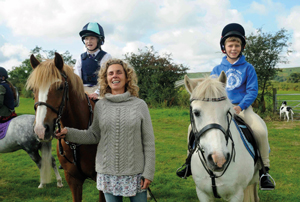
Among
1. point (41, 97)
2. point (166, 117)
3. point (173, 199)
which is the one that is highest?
point (41, 97)

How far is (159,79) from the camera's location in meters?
17.3

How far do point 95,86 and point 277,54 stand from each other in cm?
1247

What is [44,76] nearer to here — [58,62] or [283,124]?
[58,62]

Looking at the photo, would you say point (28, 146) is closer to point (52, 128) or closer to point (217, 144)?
point (52, 128)

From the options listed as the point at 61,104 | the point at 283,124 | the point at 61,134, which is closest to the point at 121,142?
the point at 61,134

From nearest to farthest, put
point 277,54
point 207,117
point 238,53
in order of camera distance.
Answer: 1. point 207,117
2. point 238,53
3. point 277,54

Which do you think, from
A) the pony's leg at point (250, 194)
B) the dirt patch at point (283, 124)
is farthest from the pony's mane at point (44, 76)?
the dirt patch at point (283, 124)

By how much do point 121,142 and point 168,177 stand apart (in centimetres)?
367

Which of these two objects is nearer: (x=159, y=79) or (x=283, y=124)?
(x=283, y=124)

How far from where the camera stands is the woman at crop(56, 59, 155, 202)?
2018 millimetres

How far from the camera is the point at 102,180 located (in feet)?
6.77

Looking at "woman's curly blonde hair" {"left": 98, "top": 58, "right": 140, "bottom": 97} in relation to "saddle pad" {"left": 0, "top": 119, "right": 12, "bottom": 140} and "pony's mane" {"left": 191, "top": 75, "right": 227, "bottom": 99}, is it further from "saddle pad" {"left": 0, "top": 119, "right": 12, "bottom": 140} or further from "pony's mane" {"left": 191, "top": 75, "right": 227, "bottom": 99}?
"saddle pad" {"left": 0, "top": 119, "right": 12, "bottom": 140}

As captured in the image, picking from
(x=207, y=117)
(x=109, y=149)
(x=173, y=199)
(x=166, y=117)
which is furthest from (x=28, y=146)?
(x=166, y=117)

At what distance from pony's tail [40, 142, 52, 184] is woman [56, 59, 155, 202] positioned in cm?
306
